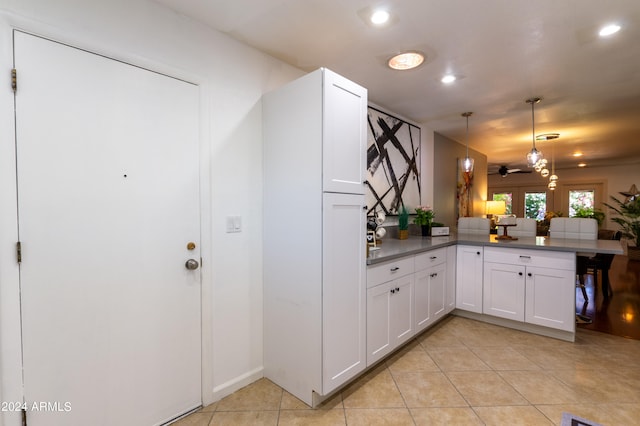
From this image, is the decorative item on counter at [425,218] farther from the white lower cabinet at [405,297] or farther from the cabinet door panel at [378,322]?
the cabinet door panel at [378,322]

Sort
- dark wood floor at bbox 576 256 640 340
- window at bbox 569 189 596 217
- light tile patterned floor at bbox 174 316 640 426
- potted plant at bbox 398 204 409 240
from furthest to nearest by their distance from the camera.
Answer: window at bbox 569 189 596 217 < potted plant at bbox 398 204 409 240 < dark wood floor at bbox 576 256 640 340 < light tile patterned floor at bbox 174 316 640 426

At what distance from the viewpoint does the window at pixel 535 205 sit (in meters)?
9.41

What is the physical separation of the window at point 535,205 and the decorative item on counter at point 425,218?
7.95 metres

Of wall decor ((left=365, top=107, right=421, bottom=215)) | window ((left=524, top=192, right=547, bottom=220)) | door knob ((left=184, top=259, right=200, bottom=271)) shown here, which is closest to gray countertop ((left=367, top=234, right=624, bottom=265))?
wall decor ((left=365, top=107, right=421, bottom=215))

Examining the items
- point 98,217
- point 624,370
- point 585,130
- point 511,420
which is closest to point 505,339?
point 624,370

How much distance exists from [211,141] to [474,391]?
98.4 inches

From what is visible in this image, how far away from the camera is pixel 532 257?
2.87 m

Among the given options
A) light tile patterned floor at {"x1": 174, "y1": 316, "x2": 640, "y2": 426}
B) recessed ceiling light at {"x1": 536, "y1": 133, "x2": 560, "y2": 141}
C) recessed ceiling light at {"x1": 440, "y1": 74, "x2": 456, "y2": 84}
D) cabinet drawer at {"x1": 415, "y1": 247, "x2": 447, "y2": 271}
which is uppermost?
recessed ceiling light at {"x1": 440, "y1": 74, "x2": 456, "y2": 84}

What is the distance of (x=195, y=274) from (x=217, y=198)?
520 mm

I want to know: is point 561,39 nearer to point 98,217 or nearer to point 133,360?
point 98,217

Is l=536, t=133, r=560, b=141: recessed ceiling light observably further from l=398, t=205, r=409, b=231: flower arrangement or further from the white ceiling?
l=398, t=205, r=409, b=231: flower arrangement

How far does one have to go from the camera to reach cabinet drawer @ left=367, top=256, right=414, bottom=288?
2.15 meters

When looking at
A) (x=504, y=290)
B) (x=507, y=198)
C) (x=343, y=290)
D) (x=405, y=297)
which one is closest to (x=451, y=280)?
(x=504, y=290)

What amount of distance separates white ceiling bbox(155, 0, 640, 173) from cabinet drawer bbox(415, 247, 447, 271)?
168cm
